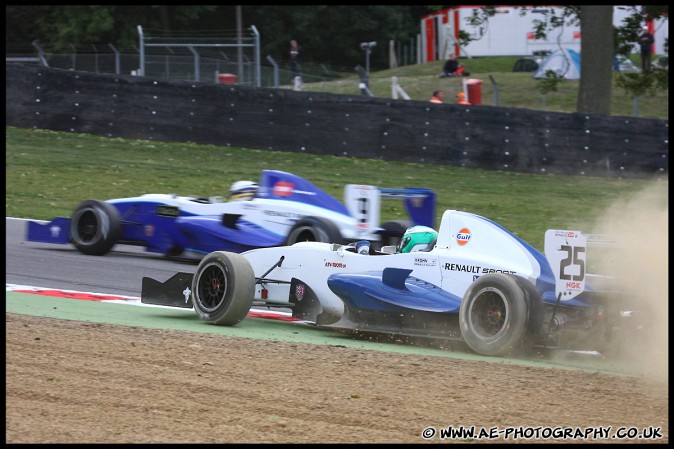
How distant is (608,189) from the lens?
57.2 ft

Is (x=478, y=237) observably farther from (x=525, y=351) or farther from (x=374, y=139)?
(x=374, y=139)

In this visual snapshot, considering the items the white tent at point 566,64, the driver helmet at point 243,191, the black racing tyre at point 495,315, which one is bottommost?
the black racing tyre at point 495,315

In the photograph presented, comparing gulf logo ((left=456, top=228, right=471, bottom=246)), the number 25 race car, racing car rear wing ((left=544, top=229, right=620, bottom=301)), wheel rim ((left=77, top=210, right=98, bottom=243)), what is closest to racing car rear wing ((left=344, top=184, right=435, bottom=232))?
the number 25 race car

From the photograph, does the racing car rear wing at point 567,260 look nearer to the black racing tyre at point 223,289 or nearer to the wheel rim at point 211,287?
the black racing tyre at point 223,289

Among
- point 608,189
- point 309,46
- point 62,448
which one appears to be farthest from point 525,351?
point 309,46

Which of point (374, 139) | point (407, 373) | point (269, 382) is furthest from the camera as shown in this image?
point (374, 139)

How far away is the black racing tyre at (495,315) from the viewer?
6773 millimetres

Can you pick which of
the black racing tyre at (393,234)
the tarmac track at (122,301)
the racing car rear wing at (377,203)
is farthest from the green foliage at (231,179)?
the racing car rear wing at (377,203)

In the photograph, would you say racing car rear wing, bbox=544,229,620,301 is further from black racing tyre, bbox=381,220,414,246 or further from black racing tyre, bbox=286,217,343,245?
black racing tyre, bbox=286,217,343,245

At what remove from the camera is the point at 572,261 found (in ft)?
22.5

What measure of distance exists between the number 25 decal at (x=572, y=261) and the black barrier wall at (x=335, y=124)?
Result: 11.4 m

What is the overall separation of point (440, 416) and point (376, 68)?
168 feet

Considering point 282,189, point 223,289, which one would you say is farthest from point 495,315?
point 282,189

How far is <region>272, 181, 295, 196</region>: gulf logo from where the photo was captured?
37.2ft
